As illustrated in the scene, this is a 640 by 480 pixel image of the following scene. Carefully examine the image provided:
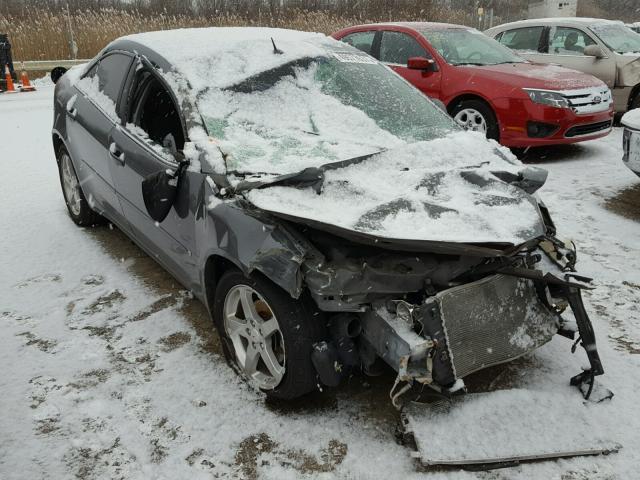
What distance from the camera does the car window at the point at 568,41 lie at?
8539mm

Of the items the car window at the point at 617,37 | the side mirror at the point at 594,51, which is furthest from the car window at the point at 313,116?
the car window at the point at 617,37

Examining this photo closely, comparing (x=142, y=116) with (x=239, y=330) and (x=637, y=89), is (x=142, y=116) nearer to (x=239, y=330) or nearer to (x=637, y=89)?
(x=239, y=330)

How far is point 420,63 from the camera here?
6.85 meters

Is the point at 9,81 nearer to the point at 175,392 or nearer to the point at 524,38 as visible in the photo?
the point at 524,38

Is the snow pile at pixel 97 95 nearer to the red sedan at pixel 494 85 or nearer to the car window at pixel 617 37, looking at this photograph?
the red sedan at pixel 494 85

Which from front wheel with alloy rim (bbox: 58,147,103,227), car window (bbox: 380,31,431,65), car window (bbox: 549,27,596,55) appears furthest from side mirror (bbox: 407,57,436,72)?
front wheel with alloy rim (bbox: 58,147,103,227)

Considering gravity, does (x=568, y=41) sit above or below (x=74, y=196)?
above

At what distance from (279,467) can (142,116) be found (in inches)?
88.1

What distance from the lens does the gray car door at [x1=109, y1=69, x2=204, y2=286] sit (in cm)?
294

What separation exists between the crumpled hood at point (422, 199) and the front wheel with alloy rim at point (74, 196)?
275cm

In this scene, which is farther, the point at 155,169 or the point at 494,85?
the point at 494,85

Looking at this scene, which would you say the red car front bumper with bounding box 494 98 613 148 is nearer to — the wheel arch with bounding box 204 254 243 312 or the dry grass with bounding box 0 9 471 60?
the wheel arch with bounding box 204 254 243 312

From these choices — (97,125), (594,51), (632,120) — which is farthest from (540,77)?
(97,125)

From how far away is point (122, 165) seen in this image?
3.49m
